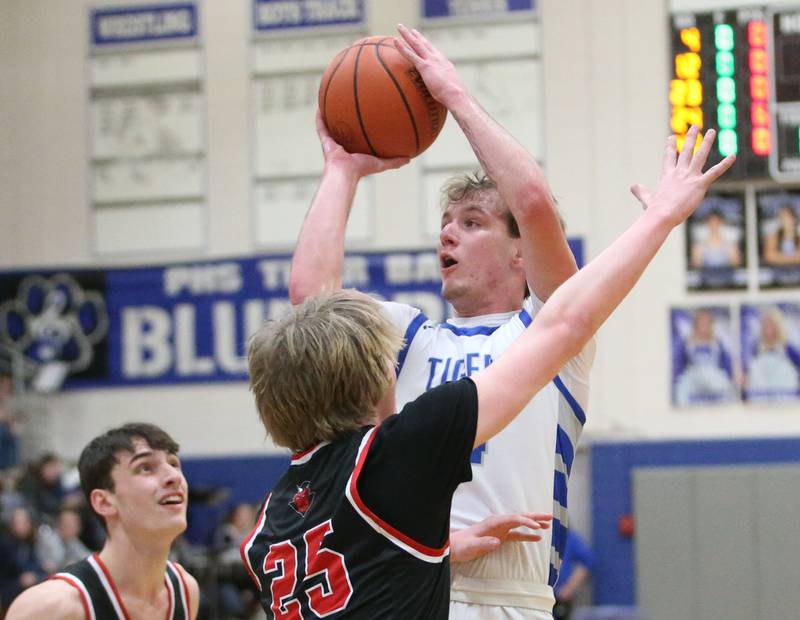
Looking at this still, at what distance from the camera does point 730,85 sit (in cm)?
1073

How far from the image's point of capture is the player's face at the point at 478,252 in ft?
11.0

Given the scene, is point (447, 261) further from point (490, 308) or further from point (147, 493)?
point (147, 493)

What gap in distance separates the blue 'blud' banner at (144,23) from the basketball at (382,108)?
10443mm

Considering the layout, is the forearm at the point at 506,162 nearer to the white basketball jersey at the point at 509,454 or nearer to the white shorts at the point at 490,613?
the white basketball jersey at the point at 509,454

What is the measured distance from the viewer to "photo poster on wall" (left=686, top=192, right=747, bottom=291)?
1204 centimetres

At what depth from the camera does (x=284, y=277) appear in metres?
13.2

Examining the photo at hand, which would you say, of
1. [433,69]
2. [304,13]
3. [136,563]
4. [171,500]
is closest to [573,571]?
[304,13]

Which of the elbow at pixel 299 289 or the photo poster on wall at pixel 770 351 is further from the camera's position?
the photo poster on wall at pixel 770 351

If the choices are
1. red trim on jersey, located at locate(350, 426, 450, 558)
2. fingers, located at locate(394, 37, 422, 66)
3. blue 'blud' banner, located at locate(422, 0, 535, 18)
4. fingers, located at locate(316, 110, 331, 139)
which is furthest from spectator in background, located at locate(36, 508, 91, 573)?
red trim on jersey, located at locate(350, 426, 450, 558)

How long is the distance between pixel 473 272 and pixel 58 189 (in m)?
11.1

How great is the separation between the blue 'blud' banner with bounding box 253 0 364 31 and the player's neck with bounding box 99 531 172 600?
968 cm

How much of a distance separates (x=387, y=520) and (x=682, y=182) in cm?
88

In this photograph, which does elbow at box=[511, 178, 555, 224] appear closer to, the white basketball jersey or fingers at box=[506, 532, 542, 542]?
the white basketball jersey

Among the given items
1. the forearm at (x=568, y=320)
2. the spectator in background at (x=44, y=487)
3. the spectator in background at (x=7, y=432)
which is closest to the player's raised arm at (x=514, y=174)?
the forearm at (x=568, y=320)
